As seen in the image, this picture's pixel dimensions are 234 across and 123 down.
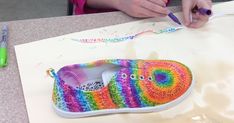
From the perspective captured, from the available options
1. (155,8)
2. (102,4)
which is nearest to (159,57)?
(155,8)

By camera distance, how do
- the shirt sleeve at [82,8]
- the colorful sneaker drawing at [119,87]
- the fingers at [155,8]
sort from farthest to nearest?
the shirt sleeve at [82,8] < the fingers at [155,8] < the colorful sneaker drawing at [119,87]

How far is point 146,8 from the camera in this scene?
80 cm

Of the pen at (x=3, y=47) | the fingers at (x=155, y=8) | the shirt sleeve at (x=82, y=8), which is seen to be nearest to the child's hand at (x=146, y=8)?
the fingers at (x=155, y=8)

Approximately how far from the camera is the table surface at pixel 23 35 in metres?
0.59

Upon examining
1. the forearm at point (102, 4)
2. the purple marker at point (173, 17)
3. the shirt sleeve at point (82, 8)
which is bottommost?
the shirt sleeve at point (82, 8)

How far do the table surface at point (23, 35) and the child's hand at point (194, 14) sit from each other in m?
0.05

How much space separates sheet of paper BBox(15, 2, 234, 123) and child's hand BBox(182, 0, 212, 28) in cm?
1

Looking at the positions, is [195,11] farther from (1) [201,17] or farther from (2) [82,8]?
(2) [82,8]

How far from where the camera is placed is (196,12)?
0.82 metres

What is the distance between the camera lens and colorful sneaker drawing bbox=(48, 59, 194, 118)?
1.87ft

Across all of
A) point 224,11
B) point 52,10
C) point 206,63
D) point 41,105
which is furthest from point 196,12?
point 52,10

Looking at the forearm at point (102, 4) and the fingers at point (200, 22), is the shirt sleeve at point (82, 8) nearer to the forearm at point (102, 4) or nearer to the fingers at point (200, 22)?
the forearm at point (102, 4)

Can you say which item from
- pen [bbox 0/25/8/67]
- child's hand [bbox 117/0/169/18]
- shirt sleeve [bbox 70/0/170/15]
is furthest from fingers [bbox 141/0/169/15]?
pen [bbox 0/25/8/67]

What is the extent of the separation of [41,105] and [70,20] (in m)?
0.26
